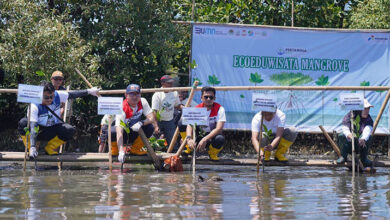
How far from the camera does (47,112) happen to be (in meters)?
11.8

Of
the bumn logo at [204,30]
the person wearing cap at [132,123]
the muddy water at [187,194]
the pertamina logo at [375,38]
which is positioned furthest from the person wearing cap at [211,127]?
the pertamina logo at [375,38]

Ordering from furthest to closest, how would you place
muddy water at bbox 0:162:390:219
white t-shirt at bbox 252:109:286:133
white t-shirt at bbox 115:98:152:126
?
white t-shirt at bbox 252:109:286:133 < white t-shirt at bbox 115:98:152:126 < muddy water at bbox 0:162:390:219

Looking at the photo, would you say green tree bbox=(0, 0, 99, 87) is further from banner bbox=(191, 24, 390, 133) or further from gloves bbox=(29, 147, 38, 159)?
gloves bbox=(29, 147, 38, 159)

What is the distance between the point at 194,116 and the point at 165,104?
2.10 m

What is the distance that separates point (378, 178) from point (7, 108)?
9.17m

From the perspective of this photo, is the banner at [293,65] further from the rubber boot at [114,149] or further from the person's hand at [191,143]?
the person's hand at [191,143]

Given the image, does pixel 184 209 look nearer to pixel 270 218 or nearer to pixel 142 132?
pixel 270 218

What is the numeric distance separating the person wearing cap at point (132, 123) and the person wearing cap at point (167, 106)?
102 centimetres

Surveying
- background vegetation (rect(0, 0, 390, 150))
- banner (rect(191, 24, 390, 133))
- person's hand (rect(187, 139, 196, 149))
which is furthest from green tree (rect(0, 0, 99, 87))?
person's hand (rect(187, 139, 196, 149))

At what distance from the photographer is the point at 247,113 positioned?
1539 centimetres

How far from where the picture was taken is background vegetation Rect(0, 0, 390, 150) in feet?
48.1

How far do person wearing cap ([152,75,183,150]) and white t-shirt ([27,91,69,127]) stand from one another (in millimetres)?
1935

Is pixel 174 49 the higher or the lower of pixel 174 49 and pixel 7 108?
the higher

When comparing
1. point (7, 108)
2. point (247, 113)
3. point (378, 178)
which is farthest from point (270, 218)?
point (7, 108)
